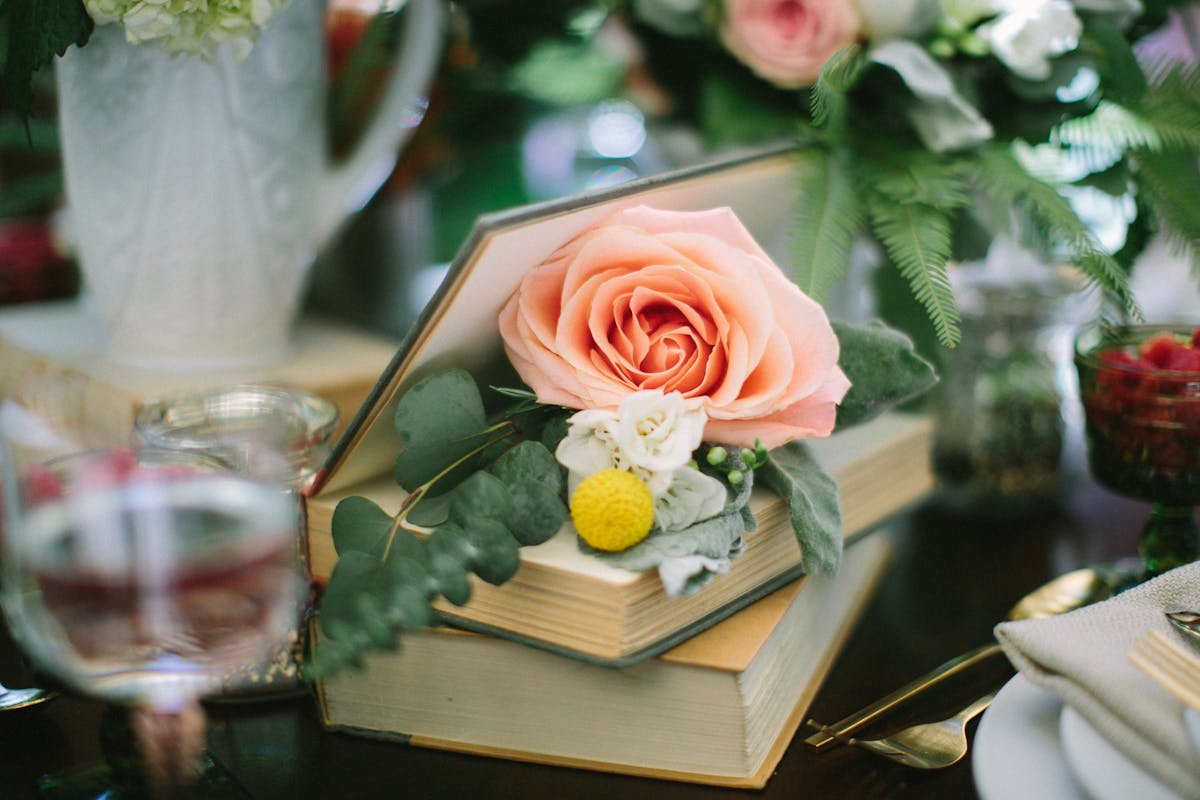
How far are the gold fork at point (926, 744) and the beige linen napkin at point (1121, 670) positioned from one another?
57mm

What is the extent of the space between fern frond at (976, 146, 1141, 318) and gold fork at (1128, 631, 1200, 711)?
230 mm

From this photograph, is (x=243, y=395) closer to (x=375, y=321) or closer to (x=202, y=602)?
(x=202, y=602)

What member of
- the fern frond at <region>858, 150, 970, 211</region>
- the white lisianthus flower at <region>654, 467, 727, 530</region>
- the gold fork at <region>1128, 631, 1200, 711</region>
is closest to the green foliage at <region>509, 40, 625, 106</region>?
the fern frond at <region>858, 150, 970, 211</region>

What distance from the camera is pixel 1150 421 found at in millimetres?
509

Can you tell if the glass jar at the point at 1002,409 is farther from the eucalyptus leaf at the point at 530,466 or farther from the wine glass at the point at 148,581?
the wine glass at the point at 148,581

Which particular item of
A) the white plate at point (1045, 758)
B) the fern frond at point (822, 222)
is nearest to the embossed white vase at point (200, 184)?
the fern frond at point (822, 222)

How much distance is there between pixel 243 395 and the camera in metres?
0.50

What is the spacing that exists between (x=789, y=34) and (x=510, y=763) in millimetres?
479

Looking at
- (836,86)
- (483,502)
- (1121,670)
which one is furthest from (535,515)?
(836,86)

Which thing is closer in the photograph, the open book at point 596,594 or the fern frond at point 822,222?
Answer: the open book at point 596,594

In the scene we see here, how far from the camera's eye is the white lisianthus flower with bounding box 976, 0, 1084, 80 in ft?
1.98

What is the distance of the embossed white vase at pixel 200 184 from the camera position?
57 centimetres

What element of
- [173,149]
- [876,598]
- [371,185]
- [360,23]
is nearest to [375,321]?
[371,185]

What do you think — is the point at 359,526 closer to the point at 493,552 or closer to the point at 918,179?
the point at 493,552
